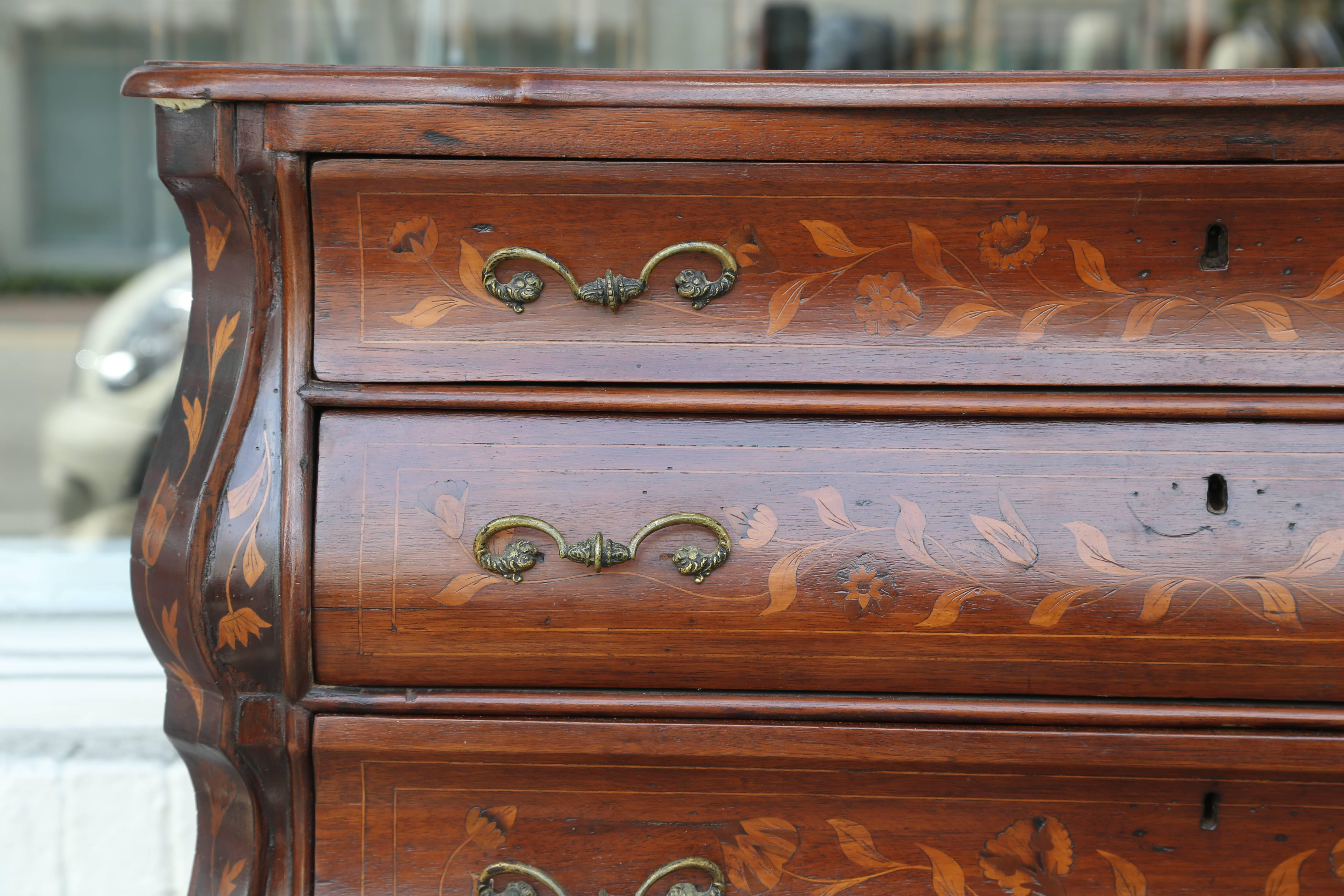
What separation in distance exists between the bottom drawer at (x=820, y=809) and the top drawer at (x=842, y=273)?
0.90 feet

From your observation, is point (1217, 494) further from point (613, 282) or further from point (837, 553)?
point (613, 282)

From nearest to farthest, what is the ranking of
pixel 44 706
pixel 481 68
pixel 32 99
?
pixel 481 68 < pixel 44 706 < pixel 32 99

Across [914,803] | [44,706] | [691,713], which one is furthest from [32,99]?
[914,803]

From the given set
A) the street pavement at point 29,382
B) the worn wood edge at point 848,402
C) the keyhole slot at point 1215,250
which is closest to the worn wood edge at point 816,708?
the worn wood edge at point 848,402

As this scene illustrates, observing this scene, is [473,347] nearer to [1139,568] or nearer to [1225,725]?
[1139,568]

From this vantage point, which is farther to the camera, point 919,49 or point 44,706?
point 919,49

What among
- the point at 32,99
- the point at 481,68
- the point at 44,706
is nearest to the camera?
the point at 481,68

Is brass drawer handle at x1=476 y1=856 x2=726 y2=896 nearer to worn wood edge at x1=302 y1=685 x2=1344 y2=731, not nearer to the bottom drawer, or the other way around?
the bottom drawer

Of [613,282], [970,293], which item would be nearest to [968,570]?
[970,293]

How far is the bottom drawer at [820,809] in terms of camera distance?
73 centimetres

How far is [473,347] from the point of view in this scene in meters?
0.73

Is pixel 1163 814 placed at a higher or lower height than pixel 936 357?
lower

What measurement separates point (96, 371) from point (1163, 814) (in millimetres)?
1548

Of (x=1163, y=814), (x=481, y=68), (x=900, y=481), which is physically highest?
(x=481, y=68)
